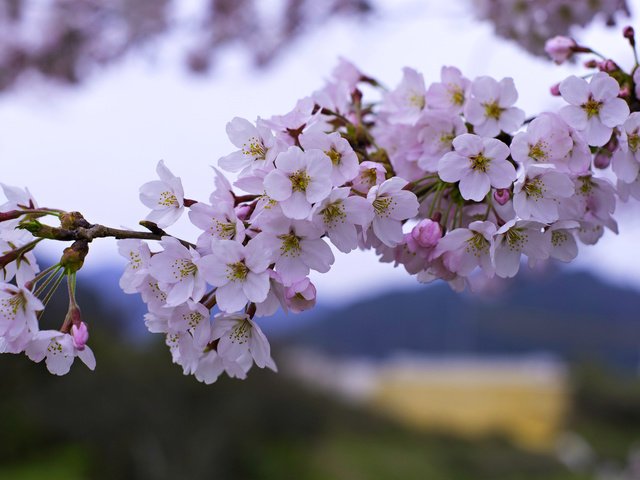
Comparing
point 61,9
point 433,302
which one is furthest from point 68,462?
point 433,302

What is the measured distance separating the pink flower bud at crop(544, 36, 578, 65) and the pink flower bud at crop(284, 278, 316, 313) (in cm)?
57

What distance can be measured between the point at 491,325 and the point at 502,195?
20.4m

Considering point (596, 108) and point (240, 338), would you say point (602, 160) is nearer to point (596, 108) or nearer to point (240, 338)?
point (596, 108)

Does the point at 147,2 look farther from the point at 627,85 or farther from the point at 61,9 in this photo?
the point at 627,85

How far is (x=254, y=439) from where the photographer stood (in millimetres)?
10180

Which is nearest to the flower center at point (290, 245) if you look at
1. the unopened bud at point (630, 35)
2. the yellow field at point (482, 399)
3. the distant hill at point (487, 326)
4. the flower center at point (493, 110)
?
the flower center at point (493, 110)

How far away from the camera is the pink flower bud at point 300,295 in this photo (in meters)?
0.67

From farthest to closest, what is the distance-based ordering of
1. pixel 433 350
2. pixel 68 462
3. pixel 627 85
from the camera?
pixel 433 350, pixel 68 462, pixel 627 85

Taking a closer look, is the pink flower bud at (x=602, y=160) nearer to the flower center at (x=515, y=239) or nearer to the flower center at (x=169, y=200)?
the flower center at (x=515, y=239)

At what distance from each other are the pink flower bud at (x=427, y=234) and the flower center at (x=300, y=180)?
6.0 inches

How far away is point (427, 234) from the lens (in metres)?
0.72

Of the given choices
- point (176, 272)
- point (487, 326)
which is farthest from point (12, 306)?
point (487, 326)

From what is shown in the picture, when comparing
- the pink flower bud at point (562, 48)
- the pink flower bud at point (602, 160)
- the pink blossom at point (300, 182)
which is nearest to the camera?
the pink blossom at point (300, 182)

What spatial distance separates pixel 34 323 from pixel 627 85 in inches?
28.0
